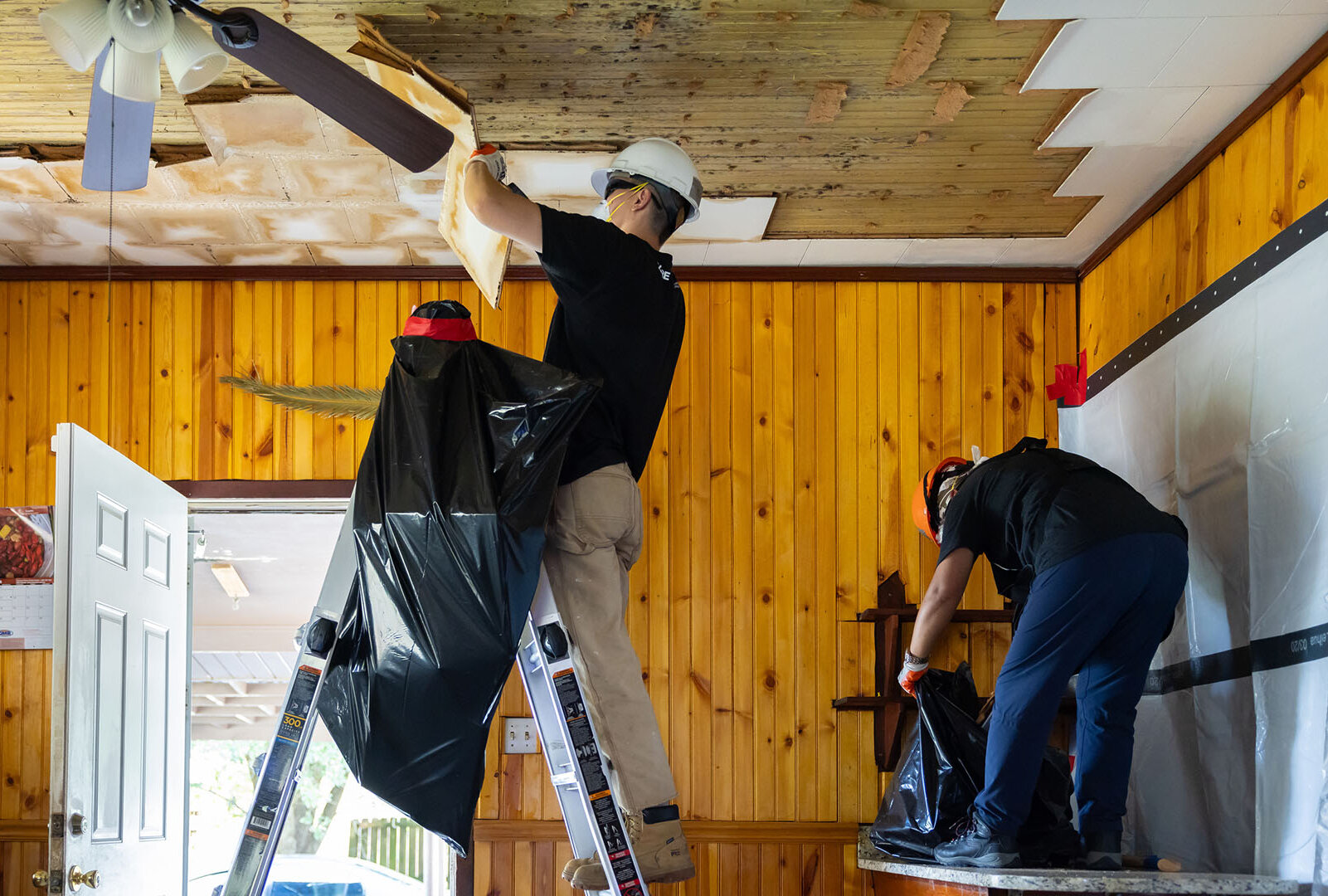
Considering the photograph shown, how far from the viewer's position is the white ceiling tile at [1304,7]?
2.55m

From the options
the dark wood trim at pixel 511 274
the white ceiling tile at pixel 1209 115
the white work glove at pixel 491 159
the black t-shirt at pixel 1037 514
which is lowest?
the black t-shirt at pixel 1037 514

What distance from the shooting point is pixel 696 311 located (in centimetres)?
421

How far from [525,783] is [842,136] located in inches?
88.9

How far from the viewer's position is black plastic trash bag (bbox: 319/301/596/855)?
2.17 metres

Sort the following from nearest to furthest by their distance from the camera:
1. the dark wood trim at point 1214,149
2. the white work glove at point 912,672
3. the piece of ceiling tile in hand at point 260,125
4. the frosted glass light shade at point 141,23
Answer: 1. the frosted glass light shade at point 141,23
2. the dark wood trim at point 1214,149
3. the piece of ceiling tile in hand at point 260,125
4. the white work glove at point 912,672

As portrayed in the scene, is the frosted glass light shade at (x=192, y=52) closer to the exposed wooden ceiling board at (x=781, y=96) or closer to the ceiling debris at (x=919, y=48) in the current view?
the exposed wooden ceiling board at (x=781, y=96)

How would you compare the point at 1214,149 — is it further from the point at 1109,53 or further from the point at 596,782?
the point at 596,782

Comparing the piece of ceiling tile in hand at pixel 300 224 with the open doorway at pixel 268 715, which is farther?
the open doorway at pixel 268 715

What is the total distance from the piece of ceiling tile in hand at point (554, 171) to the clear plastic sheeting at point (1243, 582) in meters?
1.73

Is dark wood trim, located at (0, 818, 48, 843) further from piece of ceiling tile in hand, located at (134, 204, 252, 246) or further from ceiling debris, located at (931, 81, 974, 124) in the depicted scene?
ceiling debris, located at (931, 81, 974, 124)

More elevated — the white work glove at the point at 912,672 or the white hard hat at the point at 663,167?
the white hard hat at the point at 663,167

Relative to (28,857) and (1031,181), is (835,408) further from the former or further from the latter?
(28,857)

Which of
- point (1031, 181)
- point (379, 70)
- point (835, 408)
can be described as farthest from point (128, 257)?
point (1031, 181)

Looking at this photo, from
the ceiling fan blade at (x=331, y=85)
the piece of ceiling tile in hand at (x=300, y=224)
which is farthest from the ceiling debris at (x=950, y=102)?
the piece of ceiling tile in hand at (x=300, y=224)
